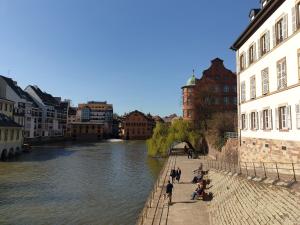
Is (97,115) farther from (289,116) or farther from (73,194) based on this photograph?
(289,116)

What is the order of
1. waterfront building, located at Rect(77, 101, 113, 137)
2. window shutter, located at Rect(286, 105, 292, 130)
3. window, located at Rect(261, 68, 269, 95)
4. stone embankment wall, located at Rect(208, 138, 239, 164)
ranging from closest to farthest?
1. window shutter, located at Rect(286, 105, 292, 130)
2. window, located at Rect(261, 68, 269, 95)
3. stone embankment wall, located at Rect(208, 138, 239, 164)
4. waterfront building, located at Rect(77, 101, 113, 137)

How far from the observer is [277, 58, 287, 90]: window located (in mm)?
20797

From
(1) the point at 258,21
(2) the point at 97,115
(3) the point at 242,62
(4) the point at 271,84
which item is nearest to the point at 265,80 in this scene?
(4) the point at 271,84

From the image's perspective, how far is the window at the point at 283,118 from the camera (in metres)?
20.4

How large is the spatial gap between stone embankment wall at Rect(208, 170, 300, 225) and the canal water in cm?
642

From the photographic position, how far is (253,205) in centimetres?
1507

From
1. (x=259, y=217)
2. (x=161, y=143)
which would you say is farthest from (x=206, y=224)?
(x=161, y=143)

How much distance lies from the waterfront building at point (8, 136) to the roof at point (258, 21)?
1725 inches

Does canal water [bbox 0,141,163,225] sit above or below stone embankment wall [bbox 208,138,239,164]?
below

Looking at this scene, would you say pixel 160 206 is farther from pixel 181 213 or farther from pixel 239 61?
pixel 239 61

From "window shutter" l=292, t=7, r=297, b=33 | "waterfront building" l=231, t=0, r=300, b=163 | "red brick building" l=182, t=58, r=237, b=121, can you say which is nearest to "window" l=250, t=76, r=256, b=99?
"waterfront building" l=231, t=0, r=300, b=163

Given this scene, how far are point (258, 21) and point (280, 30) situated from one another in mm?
3754

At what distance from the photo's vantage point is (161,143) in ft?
183

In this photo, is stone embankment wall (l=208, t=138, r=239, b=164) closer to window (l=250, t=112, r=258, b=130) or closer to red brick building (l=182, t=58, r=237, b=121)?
window (l=250, t=112, r=258, b=130)
